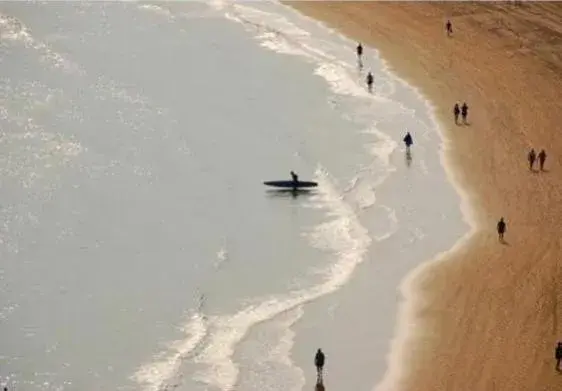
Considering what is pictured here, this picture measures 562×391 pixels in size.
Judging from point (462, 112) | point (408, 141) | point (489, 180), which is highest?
point (462, 112)

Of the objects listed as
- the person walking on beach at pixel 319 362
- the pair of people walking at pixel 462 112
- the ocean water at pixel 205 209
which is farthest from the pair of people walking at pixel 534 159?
the person walking on beach at pixel 319 362

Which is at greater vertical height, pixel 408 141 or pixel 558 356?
pixel 408 141

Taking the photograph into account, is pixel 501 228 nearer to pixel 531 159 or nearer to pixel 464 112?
pixel 531 159

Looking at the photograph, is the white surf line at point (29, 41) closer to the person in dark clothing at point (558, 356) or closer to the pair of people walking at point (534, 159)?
the pair of people walking at point (534, 159)

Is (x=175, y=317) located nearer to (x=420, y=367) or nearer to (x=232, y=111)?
(x=420, y=367)

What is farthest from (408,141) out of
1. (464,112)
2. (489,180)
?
(489,180)

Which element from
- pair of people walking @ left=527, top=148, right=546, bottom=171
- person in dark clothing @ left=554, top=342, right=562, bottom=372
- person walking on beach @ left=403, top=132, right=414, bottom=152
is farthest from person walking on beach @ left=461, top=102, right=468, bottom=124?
person in dark clothing @ left=554, top=342, right=562, bottom=372

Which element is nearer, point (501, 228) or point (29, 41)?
point (501, 228)

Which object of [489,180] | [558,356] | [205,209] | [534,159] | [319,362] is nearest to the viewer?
[558,356]
